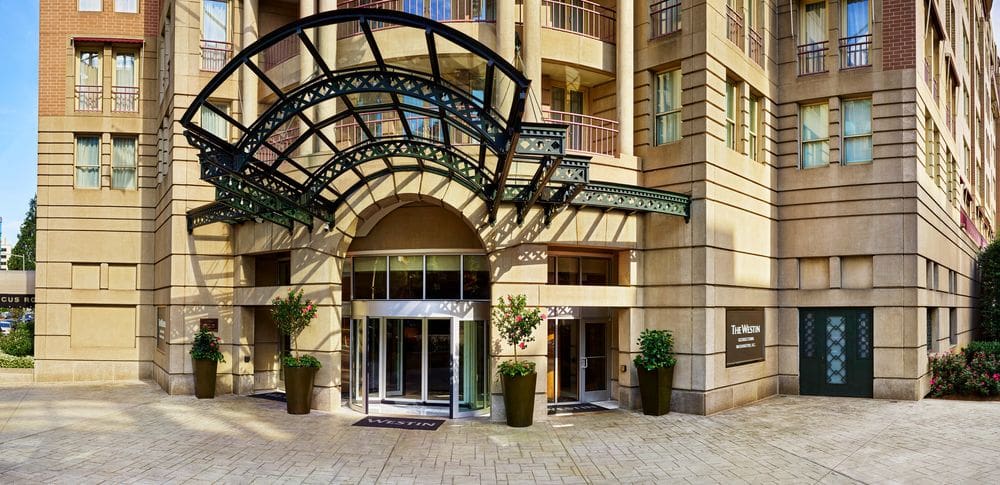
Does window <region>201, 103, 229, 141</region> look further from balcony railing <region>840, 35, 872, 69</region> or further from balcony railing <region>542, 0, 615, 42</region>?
balcony railing <region>840, 35, 872, 69</region>

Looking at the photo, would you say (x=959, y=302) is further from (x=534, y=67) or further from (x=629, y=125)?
(x=534, y=67)

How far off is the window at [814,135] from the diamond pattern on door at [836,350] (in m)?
4.25

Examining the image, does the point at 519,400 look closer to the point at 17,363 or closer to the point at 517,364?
the point at 517,364

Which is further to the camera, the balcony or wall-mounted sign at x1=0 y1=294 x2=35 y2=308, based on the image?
→ wall-mounted sign at x1=0 y1=294 x2=35 y2=308

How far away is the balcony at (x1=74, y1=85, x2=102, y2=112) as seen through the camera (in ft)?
73.3

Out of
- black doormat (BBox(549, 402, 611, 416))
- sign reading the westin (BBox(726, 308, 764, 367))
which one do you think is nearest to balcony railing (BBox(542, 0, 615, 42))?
sign reading the westin (BBox(726, 308, 764, 367))

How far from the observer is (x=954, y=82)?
81.0 feet

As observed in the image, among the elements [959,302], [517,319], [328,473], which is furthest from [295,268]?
[959,302]

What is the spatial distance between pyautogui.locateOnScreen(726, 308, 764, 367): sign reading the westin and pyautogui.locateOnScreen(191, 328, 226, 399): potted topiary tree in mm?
12693

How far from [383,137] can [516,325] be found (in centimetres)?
470

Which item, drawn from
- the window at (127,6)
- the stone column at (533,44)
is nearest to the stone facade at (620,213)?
the stone column at (533,44)

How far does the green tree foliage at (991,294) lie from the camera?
2531cm

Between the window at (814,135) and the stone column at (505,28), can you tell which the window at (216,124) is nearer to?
the stone column at (505,28)

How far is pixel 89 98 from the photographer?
22375 millimetres
